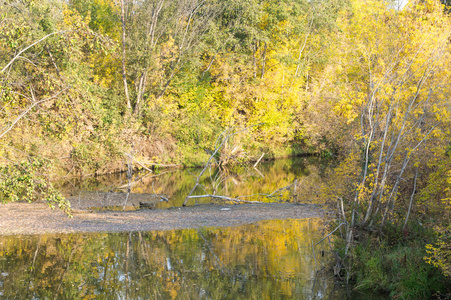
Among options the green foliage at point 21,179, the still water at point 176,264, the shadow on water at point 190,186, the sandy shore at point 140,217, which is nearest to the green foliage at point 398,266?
the still water at point 176,264

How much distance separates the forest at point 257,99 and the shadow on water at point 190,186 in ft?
6.23

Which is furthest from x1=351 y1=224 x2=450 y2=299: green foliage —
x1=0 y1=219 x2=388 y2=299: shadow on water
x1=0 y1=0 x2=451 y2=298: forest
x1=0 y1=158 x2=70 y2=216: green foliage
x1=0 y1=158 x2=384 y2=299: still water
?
x1=0 y1=158 x2=70 y2=216: green foliage

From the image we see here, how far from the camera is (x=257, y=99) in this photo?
A: 151 feet

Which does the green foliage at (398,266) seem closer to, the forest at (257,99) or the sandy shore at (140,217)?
the forest at (257,99)

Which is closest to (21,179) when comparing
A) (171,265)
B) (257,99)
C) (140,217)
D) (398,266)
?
(171,265)

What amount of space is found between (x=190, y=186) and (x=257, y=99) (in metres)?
18.7

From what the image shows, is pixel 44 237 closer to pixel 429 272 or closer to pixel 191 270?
pixel 191 270

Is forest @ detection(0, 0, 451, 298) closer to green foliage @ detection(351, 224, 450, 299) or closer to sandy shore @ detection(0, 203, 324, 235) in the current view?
green foliage @ detection(351, 224, 450, 299)

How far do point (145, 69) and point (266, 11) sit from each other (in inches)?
654

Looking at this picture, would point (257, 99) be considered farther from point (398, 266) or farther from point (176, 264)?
point (398, 266)

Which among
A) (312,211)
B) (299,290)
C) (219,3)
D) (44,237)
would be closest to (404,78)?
(299,290)

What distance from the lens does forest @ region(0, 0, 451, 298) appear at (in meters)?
10.6

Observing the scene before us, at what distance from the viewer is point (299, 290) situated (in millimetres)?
10578

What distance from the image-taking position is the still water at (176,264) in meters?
10.6
